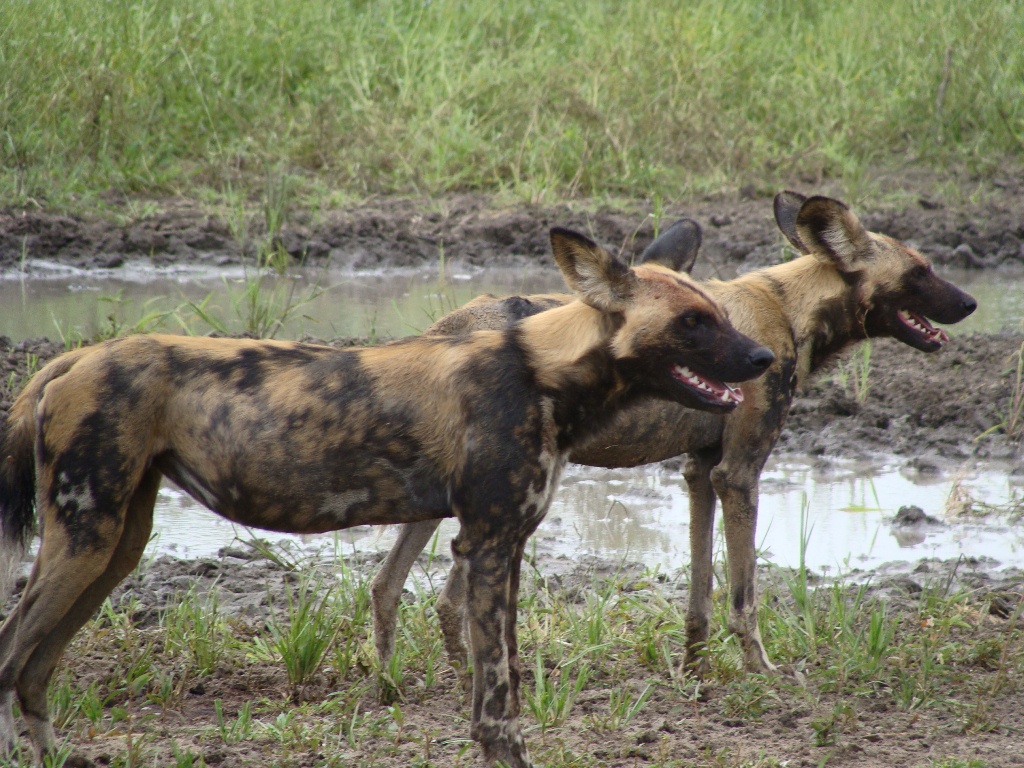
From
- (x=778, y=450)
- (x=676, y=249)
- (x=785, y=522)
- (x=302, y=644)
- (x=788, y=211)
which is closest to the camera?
(x=302, y=644)

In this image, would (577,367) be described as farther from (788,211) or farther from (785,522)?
(785,522)

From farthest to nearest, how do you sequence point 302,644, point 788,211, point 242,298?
point 242,298 → point 788,211 → point 302,644

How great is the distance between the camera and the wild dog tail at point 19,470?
3104 millimetres

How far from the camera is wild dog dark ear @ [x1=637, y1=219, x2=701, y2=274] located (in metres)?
3.70

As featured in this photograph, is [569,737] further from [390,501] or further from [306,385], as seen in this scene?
[306,385]

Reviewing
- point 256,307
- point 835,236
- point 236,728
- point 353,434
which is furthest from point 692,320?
point 256,307

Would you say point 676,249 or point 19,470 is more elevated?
point 676,249

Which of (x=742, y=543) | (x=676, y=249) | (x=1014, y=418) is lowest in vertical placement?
(x=742, y=543)

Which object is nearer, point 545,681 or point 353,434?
point 353,434

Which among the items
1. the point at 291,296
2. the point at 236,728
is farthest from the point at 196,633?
the point at 291,296

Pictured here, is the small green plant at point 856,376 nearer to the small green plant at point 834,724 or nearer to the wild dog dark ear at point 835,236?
the wild dog dark ear at point 835,236

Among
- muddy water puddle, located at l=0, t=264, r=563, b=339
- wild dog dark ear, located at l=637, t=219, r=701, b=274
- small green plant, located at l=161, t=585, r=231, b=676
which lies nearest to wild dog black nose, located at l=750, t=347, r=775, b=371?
wild dog dark ear, located at l=637, t=219, r=701, b=274

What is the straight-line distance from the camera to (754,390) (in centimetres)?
391

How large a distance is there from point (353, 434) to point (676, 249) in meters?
1.20
